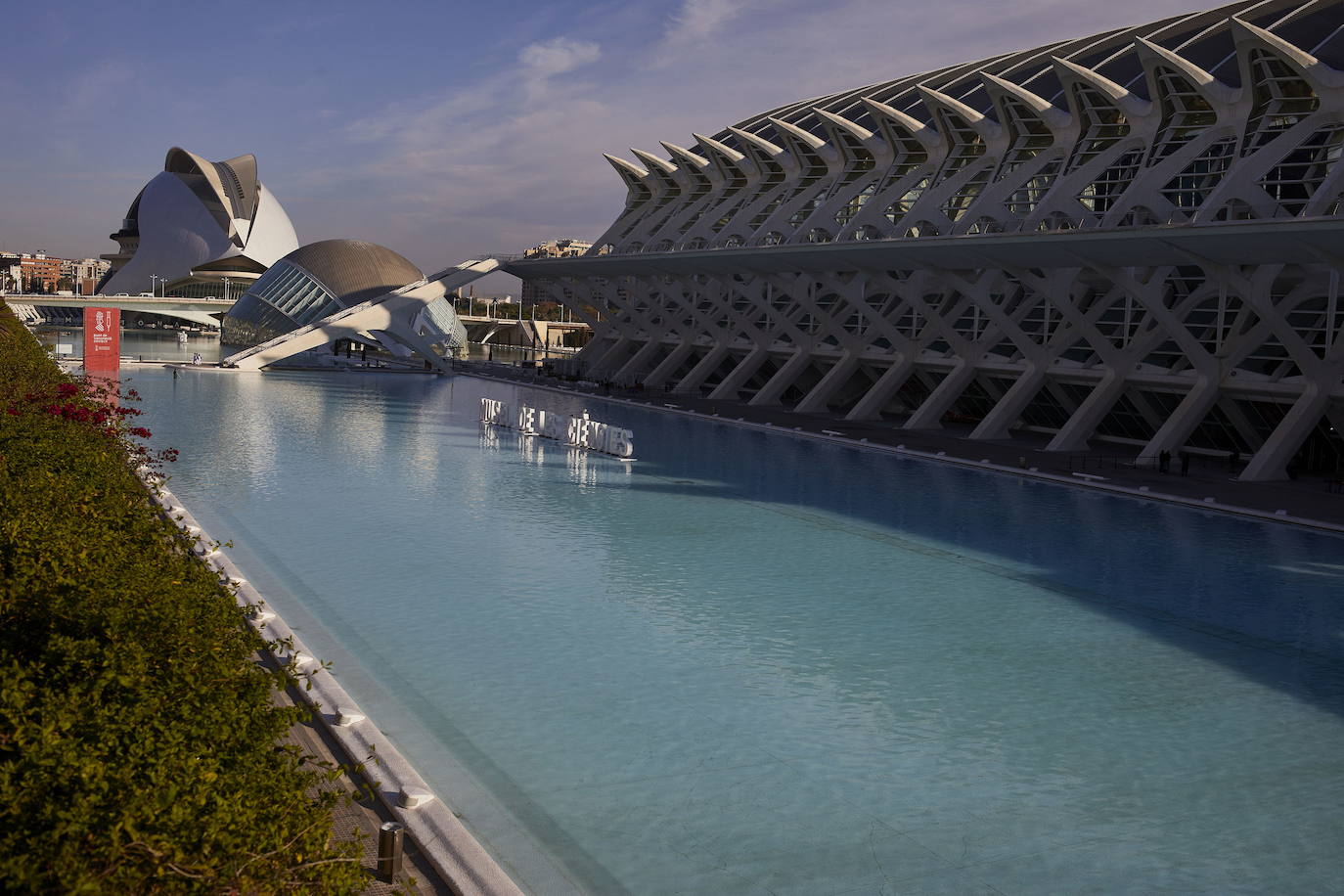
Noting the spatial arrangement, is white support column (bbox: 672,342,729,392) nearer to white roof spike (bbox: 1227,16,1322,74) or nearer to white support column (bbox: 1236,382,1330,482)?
white roof spike (bbox: 1227,16,1322,74)

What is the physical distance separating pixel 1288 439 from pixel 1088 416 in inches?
195

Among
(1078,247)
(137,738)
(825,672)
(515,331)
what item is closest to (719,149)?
(1078,247)

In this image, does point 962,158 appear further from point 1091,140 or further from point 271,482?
point 271,482

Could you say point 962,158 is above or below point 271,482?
above

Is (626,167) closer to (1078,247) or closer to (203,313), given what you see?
(1078,247)

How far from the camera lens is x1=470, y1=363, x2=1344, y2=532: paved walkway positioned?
21.7 metres

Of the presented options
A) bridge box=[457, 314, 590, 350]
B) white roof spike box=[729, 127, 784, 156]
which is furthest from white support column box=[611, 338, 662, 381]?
bridge box=[457, 314, 590, 350]

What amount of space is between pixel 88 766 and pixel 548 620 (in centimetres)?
783

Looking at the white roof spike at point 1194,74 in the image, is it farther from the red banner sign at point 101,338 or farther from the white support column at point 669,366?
the red banner sign at point 101,338

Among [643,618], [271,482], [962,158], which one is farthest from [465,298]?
[643,618]

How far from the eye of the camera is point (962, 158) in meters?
37.7

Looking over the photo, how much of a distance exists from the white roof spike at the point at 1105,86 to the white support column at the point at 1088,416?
24.1 feet

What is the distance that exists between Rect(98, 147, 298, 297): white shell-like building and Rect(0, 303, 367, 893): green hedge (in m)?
112

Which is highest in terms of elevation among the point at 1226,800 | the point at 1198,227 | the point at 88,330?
the point at 1198,227
